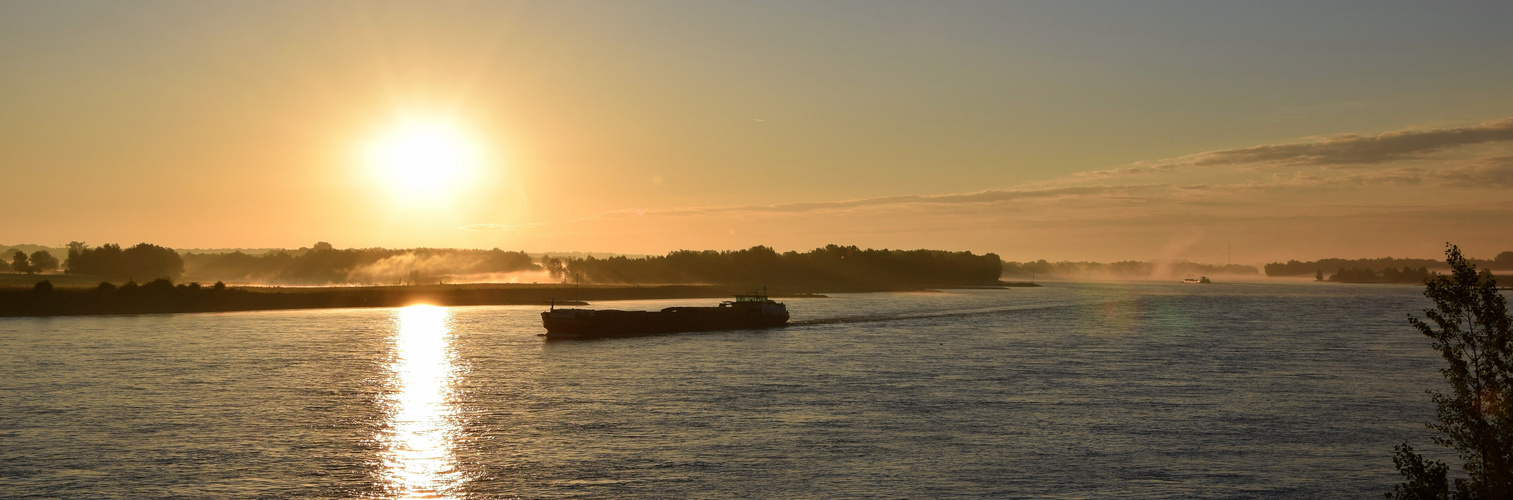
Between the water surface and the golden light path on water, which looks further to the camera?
the water surface

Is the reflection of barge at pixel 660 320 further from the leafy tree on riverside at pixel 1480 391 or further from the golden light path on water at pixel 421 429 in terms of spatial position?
the leafy tree on riverside at pixel 1480 391

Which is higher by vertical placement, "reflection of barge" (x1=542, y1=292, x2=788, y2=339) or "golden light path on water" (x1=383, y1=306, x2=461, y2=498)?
"reflection of barge" (x1=542, y1=292, x2=788, y2=339)

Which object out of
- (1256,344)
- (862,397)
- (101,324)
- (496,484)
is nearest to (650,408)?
(862,397)

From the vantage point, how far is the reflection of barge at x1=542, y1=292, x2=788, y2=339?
11719 centimetres

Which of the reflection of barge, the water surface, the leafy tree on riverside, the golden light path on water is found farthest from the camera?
→ the reflection of barge

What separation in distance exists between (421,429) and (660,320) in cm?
8048

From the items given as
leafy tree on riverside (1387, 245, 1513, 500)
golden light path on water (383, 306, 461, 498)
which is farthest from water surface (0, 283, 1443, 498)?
leafy tree on riverside (1387, 245, 1513, 500)

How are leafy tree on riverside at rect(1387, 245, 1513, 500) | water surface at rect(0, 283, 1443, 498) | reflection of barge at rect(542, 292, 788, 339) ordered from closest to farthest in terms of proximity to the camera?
leafy tree on riverside at rect(1387, 245, 1513, 500), water surface at rect(0, 283, 1443, 498), reflection of barge at rect(542, 292, 788, 339)

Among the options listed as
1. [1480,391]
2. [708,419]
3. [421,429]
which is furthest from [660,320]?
[1480,391]

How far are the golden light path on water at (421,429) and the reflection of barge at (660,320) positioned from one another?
24.5 metres

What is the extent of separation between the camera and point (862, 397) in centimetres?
5778

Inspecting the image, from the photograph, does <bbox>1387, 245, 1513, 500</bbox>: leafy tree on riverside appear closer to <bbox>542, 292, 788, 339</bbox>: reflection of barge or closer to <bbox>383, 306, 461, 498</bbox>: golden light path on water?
<bbox>383, 306, 461, 498</bbox>: golden light path on water

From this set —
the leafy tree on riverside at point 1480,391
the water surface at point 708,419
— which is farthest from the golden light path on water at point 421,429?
the leafy tree on riverside at point 1480,391

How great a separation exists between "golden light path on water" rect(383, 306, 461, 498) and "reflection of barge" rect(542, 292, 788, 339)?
80.5 feet
